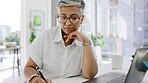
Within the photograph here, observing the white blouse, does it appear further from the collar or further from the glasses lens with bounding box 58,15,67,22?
the glasses lens with bounding box 58,15,67,22

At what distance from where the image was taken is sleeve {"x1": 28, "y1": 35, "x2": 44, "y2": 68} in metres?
1.10

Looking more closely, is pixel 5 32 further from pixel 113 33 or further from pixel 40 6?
pixel 113 33

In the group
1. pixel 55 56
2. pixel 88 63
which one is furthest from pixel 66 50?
pixel 88 63

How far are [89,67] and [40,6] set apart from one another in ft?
14.4

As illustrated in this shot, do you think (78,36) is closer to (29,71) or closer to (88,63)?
(88,63)

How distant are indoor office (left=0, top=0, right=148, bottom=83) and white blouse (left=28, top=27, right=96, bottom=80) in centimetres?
226

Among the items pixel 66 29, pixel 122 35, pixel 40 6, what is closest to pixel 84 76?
pixel 66 29

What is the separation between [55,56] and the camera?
1146 millimetres

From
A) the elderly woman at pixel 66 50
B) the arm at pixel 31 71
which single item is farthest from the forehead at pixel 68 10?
the arm at pixel 31 71

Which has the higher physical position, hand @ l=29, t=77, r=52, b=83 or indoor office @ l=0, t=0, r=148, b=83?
indoor office @ l=0, t=0, r=148, b=83

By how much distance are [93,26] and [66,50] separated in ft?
11.5

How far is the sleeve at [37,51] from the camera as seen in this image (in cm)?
110

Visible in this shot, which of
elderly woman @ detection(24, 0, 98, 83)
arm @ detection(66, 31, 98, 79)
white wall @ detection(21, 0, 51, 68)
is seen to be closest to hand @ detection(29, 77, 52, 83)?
elderly woman @ detection(24, 0, 98, 83)

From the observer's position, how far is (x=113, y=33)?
4.07m
